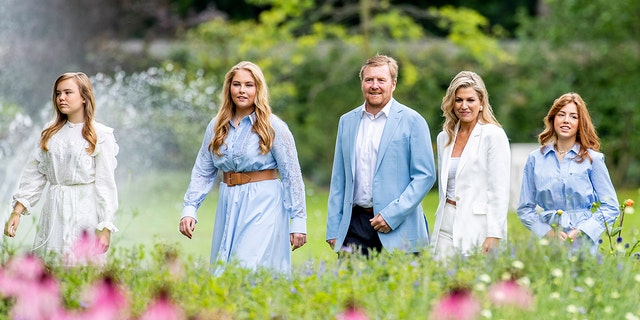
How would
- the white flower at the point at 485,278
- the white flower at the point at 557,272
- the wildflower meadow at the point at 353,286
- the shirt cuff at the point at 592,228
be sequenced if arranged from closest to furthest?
the wildflower meadow at the point at 353,286, the white flower at the point at 485,278, the white flower at the point at 557,272, the shirt cuff at the point at 592,228

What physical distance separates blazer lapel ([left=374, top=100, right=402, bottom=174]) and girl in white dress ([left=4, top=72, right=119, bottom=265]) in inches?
53.4

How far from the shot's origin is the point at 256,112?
19.0 feet

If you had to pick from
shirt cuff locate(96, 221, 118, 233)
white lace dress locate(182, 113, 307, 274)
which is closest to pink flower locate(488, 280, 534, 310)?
white lace dress locate(182, 113, 307, 274)

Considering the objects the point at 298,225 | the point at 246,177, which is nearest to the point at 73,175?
the point at 246,177

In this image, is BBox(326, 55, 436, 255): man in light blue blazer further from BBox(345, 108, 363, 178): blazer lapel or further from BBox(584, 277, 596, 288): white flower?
BBox(584, 277, 596, 288): white flower

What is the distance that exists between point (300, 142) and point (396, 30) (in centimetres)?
252

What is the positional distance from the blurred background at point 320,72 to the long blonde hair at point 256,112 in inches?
407

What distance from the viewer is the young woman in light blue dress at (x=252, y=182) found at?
5746 mm

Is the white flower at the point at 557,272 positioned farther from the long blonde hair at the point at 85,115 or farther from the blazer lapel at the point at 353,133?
the long blonde hair at the point at 85,115

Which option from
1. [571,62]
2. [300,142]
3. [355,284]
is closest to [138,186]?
[300,142]

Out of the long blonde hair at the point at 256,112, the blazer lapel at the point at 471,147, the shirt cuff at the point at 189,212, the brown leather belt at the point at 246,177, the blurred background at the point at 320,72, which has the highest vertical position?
the blurred background at the point at 320,72

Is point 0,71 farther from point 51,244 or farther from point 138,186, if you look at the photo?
point 51,244

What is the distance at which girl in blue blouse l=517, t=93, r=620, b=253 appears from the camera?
575 cm

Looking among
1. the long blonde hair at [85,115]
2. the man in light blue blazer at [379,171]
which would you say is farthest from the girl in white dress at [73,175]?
the man in light blue blazer at [379,171]
